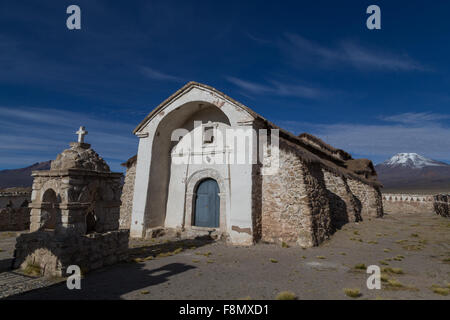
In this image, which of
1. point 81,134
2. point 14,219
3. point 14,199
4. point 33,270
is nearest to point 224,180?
point 81,134

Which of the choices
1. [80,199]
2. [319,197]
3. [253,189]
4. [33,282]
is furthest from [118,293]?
[319,197]

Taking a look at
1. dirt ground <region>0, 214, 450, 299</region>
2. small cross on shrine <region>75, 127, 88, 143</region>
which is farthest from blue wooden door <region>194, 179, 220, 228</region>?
small cross on shrine <region>75, 127, 88, 143</region>

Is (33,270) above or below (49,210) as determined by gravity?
below

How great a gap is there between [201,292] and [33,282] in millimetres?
3579

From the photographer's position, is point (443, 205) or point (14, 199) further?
point (14, 199)

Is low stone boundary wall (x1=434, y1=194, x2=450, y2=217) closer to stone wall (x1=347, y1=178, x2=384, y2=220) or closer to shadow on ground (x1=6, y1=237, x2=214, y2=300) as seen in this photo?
stone wall (x1=347, y1=178, x2=384, y2=220)

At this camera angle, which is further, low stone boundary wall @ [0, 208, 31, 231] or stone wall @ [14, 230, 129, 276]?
low stone boundary wall @ [0, 208, 31, 231]

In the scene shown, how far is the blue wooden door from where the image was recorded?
11570 millimetres

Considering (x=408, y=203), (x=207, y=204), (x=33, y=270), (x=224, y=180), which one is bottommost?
Answer: (x=33, y=270)

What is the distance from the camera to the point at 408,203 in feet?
82.9

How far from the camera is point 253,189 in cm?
974

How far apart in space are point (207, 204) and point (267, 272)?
5.99m

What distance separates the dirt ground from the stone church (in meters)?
1.04

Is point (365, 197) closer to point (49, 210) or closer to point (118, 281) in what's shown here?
point (118, 281)
